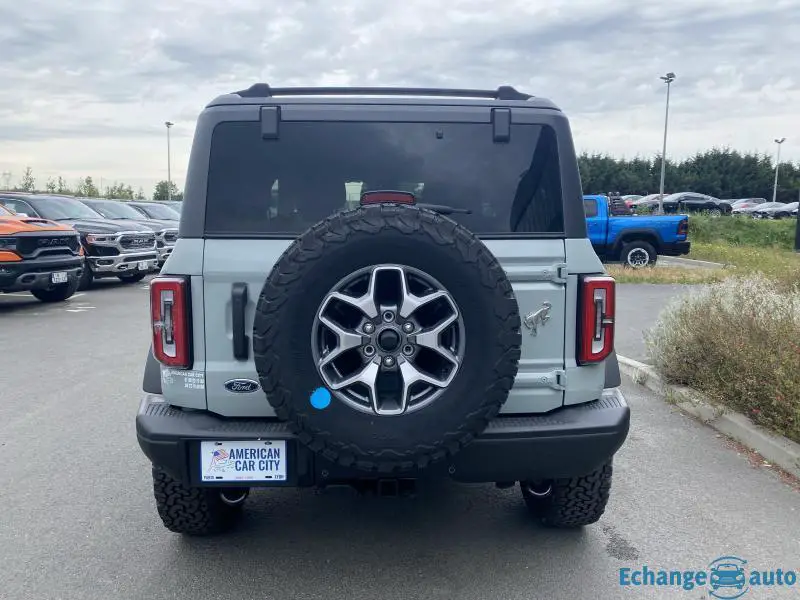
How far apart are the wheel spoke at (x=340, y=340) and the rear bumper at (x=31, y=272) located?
33.3ft

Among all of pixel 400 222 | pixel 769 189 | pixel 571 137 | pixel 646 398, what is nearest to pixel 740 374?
pixel 646 398

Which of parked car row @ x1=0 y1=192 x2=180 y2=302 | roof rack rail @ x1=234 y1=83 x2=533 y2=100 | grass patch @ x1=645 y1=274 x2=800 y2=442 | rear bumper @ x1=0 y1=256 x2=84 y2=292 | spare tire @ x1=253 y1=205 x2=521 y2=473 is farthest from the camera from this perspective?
parked car row @ x1=0 y1=192 x2=180 y2=302

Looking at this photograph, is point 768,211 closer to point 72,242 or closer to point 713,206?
point 713,206

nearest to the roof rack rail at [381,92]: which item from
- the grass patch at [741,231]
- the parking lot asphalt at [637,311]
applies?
the parking lot asphalt at [637,311]

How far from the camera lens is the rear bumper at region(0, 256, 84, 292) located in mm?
11383

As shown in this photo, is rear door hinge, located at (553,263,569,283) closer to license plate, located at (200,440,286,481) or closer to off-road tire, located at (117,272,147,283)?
license plate, located at (200,440,286,481)

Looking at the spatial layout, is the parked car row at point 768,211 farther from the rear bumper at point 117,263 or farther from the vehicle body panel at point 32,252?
the vehicle body panel at point 32,252

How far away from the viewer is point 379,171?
11.2ft

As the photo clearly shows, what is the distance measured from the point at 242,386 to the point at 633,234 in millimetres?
17019

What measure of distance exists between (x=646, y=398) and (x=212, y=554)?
14.2 feet

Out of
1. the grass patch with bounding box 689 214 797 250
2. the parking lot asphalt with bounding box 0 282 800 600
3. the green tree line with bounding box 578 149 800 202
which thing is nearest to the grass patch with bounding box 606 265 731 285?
the parking lot asphalt with bounding box 0 282 800 600

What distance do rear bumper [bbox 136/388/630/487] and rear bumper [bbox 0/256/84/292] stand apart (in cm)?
943

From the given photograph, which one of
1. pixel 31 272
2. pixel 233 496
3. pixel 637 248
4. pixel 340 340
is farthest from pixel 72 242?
pixel 637 248

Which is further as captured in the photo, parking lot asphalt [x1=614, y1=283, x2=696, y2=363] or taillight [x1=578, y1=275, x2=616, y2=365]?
parking lot asphalt [x1=614, y1=283, x2=696, y2=363]
